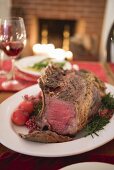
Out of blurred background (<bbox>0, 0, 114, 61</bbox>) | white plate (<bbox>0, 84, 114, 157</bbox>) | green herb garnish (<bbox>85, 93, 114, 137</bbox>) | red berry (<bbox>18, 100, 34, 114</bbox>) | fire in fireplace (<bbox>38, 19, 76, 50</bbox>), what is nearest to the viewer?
white plate (<bbox>0, 84, 114, 157</bbox>)

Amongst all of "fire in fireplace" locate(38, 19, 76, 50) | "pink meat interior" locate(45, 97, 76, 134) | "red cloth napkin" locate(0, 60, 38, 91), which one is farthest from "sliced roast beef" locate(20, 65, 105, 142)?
"fire in fireplace" locate(38, 19, 76, 50)

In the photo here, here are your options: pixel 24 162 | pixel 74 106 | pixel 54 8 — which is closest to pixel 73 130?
pixel 74 106

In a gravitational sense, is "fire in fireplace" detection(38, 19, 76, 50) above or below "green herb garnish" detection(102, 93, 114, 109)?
below

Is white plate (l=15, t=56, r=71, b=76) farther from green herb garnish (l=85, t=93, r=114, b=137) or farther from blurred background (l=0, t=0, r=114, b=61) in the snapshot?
blurred background (l=0, t=0, r=114, b=61)

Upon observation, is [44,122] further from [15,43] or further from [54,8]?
[54,8]

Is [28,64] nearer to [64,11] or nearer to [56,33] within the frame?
[64,11]

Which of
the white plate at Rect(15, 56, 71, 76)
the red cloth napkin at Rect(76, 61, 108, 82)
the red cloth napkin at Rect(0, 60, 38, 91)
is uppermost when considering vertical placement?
the white plate at Rect(15, 56, 71, 76)

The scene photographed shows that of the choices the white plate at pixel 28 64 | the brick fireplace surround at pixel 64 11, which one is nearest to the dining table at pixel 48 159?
the white plate at pixel 28 64

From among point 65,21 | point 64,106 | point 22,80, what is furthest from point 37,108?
point 65,21
